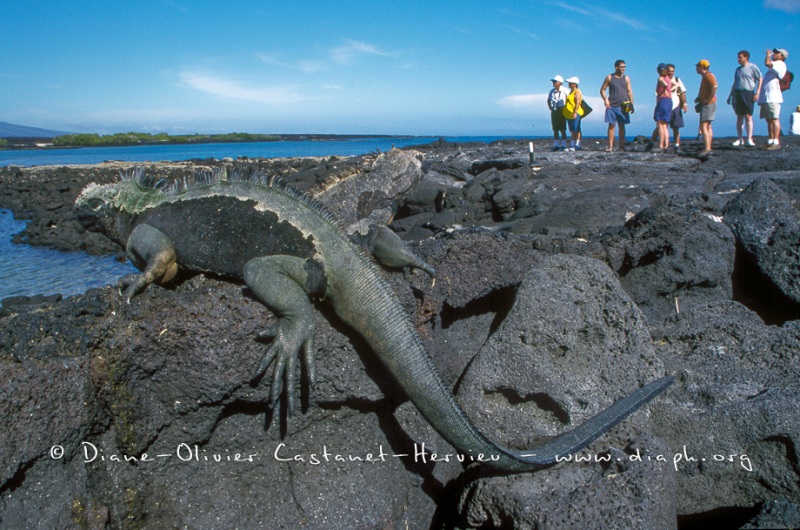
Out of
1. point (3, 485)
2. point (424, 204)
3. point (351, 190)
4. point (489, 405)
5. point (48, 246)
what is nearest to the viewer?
point (3, 485)

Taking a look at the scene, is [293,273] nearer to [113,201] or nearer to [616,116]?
→ [113,201]

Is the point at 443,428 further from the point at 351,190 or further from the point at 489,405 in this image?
the point at 351,190

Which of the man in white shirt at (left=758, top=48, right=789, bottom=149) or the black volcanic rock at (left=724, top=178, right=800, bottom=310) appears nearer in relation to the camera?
the black volcanic rock at (left=724, top=178, right=800, bottom=310)

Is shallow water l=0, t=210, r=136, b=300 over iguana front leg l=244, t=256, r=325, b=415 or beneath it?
beneath

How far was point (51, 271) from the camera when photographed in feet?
28.1

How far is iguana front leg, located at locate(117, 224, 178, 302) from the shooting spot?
2.25 meters

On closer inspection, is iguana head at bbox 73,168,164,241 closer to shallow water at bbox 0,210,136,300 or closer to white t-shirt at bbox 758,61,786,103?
shallow water at bbox 0,210,136,300

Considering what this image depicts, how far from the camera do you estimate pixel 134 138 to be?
180 feet

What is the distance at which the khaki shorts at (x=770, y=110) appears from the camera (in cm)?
971

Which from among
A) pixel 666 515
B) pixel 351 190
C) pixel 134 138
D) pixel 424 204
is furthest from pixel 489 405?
pixel 134 138

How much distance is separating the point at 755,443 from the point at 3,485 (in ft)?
8.49

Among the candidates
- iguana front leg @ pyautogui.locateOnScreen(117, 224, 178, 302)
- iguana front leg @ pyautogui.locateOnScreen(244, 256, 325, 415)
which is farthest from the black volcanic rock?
iguana front leg @ pyautogui.locateOnScreen(117, 224, 178, 302)

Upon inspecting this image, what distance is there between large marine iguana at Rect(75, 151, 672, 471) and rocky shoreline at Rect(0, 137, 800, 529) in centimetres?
10

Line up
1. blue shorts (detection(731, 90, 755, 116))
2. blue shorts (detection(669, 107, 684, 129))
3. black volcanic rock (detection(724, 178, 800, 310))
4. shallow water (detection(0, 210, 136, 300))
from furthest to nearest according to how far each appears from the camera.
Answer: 1. blue shorts (detection(669, 107, 684, 129))
2. blue shorts (detection(731, 90, 755, 116))
3. shallow water (detection(0, 210, 136, 300))
4. black volcanic rock (detection(724, 178, 800, 310))
